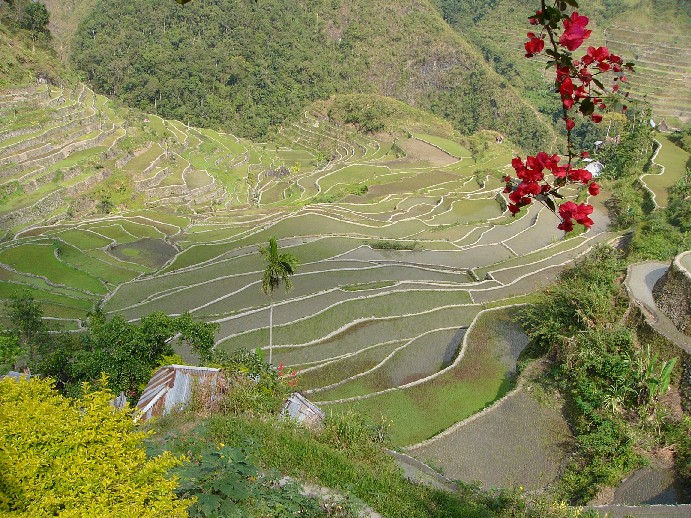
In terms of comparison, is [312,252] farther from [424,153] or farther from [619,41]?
[619,41]

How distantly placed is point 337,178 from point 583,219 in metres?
35.0

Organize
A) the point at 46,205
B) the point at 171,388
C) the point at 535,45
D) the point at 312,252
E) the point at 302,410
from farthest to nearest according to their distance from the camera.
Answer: the point at 46,205
the point at 312,252
the point at 171,388
the point at 302,410
the point at 535,45

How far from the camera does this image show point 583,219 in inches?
97.0

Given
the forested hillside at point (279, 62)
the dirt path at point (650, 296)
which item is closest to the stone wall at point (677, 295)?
the dirt path at point (650, 296)

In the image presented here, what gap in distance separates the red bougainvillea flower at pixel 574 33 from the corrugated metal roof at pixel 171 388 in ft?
26.8

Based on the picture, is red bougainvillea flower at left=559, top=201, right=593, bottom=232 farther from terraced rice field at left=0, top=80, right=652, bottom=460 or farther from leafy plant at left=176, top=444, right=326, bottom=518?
terraced rice field at left=0, top=80, right=652, bottom=460

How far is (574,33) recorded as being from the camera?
231 cm

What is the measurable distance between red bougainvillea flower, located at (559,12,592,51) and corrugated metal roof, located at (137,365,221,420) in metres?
8.17

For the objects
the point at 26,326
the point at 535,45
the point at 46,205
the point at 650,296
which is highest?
the point at 535,45

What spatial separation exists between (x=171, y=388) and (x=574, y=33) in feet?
30.6

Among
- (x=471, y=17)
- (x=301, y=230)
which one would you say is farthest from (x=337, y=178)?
(x=471, y=17)

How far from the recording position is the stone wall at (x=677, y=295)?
10570 mm

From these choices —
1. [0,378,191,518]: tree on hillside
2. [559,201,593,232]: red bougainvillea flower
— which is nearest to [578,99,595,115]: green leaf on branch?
[559,201,593,232]: red bougainvillea flower

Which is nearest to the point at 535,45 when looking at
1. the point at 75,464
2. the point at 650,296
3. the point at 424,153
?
the point at 75,464
